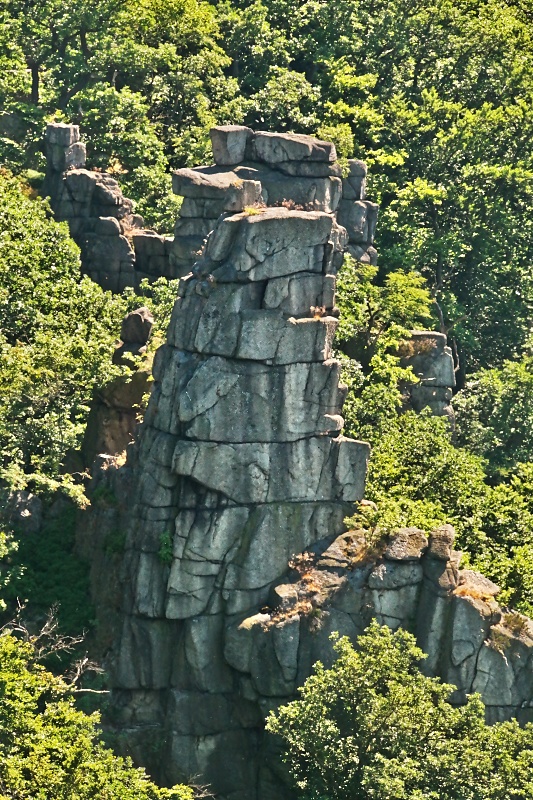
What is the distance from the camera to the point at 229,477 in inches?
2280

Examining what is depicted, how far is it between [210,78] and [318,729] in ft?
149

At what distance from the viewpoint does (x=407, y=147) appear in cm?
8856

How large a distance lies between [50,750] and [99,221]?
2980cm

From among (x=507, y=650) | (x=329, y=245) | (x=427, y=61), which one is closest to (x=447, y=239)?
(x=427, y=61)

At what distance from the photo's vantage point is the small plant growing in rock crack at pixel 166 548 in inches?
2296

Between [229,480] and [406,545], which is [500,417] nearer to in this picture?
[406,545]

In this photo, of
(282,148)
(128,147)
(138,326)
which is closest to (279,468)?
(138,326)

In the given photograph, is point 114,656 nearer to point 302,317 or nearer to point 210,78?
point 302,317

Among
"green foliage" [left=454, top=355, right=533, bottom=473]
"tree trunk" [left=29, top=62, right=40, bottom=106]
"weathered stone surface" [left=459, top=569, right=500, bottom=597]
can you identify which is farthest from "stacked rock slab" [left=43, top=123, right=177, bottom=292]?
"weathered stone surface" [left=459, top=569, right=500, bottom=597]

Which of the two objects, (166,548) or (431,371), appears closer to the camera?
(166,548)

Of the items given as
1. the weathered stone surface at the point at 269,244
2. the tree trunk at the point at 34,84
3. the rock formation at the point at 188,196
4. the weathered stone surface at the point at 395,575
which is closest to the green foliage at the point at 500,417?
the rock formation at the point at 188,196

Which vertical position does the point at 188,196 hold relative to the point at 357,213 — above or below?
below

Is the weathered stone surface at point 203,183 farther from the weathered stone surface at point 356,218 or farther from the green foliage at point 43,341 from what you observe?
the weathered stone surface at point 356,218

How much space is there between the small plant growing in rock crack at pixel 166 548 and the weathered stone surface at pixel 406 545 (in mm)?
6940
